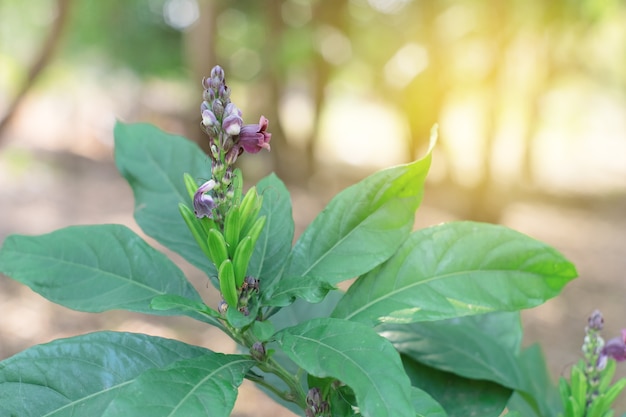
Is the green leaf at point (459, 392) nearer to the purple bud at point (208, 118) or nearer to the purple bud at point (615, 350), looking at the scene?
the purple bud at point (615, 350)

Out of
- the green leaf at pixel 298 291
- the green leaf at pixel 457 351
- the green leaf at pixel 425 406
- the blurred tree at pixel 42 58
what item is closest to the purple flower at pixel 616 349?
the green leaf at pixel 457 351

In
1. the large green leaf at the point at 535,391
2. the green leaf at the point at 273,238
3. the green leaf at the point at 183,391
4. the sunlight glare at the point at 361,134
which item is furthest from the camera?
the sunlight glare at the point at 361,134

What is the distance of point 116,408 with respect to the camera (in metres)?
0.52

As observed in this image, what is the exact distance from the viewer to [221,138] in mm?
612

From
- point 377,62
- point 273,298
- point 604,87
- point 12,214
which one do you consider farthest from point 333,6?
point 273,298

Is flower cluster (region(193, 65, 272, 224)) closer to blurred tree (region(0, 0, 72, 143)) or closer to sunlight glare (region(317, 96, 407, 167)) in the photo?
blurred tree (region(0, 0, 72, 143))

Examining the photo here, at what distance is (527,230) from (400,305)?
28.3ft

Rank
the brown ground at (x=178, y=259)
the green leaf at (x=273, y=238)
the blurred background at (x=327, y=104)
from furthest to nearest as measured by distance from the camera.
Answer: the blurred background at (x=327, y=104) < the brown ground at (x=178, y=259) < the green leaf at (x=273, y=238)

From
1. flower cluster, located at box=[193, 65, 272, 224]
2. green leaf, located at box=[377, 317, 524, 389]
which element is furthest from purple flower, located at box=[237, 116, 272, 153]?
green leaf, located at box=[377, 317, 524, 389]

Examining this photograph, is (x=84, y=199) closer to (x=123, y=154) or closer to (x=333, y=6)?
(x=333, y=6)

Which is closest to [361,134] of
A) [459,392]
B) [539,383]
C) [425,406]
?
[539,383]

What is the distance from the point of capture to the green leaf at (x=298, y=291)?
64 centimetres

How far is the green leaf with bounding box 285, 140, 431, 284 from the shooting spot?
28.3 inches

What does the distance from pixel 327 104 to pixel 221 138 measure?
404 inches
